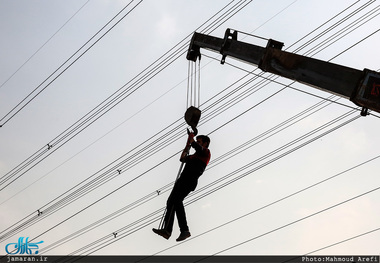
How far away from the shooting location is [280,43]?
752cm

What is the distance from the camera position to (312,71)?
278 inches

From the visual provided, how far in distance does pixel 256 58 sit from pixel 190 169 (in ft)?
7.78

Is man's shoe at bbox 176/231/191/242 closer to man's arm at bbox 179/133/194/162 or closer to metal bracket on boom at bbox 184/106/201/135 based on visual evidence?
man's arm at bbox 179/133/194/162

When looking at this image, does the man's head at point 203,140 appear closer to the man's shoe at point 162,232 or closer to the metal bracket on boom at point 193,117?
the metal bracket on boom at point 193,117

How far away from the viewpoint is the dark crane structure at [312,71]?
259 inches

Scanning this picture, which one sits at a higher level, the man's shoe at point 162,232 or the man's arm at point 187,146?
the man's arm at point 187,146

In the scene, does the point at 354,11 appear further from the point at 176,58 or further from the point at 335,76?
the point at 176,58

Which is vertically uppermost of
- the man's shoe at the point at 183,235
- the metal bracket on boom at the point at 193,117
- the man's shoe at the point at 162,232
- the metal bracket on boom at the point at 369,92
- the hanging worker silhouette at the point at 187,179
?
the metal bracket on boom at the point at 193,117

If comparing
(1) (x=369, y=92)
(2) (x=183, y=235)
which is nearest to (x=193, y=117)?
(2) (x=183, y=235)

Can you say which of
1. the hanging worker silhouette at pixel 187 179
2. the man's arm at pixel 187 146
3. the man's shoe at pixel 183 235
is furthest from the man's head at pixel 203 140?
the man's shoe at pixel 183 235

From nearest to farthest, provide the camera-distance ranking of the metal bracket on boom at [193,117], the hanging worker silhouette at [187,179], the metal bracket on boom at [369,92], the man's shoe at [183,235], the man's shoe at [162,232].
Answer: the metal bracket on boom at [369,92], the man's shoe at [162,232], the man's shoe at [183,235], the hanging worker silhouette at [187,179], the metal bracket on boom at [193,117]

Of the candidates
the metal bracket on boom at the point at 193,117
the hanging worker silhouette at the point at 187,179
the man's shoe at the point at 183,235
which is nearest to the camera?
the man's shoe at the point at 183,235

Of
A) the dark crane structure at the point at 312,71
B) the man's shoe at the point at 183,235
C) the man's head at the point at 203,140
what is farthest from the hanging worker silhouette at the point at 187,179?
the dark crane structure at the point at 312,71

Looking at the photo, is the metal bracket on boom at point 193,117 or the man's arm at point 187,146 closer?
the man's arm at point 187,146
